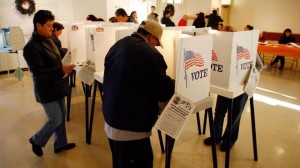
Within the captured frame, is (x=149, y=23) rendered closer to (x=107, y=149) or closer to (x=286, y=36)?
(x=107, y=149)

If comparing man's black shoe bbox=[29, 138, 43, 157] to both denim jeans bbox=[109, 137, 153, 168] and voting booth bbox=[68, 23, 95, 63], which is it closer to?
voting booth bbox=[68, 23, 95, 63]

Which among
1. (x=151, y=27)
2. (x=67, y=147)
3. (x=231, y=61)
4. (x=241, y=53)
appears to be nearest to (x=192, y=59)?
(x=151, y=27)

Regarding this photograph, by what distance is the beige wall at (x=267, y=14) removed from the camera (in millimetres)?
7812

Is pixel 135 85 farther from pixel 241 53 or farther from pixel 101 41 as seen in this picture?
pixel 101 41

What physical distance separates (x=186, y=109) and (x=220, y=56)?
617 mm

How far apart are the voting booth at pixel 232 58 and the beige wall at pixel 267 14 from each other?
23.1 feet

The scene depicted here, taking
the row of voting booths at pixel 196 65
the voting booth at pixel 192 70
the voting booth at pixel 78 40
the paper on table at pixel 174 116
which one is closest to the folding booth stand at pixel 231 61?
the row of voting booths at pixel 196 65

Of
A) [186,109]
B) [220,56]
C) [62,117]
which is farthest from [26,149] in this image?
[220,56]

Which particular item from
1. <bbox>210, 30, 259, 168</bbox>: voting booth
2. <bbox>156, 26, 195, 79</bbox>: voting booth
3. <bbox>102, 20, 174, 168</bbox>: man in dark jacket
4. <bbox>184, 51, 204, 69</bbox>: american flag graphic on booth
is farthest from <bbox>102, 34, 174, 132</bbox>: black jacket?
<bbox>156, 26, 195, 79</bbox>: voting booth

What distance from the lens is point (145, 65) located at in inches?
51.1

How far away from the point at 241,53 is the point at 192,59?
1.89 ft

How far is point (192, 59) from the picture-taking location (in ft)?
4.94

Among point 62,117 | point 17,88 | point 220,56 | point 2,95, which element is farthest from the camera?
point 17,88

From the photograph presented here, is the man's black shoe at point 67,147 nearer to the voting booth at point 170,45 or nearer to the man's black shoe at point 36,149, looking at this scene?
the man's black shoe at point 36,149
